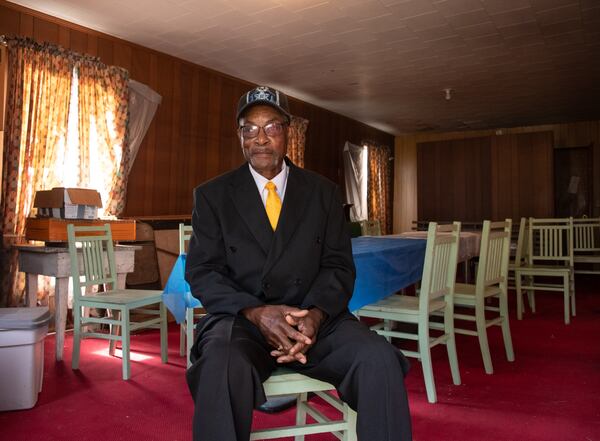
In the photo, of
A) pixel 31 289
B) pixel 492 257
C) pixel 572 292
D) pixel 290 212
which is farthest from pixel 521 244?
pixel 31 289

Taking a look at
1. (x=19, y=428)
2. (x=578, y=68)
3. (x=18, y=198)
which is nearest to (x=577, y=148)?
(x=578, y=68)

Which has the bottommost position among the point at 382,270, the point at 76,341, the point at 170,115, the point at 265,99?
the point at 76,341

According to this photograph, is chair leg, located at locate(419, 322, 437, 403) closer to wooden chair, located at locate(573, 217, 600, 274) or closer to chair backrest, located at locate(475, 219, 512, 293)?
chair backrest, located at locate(475, 219, 512, 293)

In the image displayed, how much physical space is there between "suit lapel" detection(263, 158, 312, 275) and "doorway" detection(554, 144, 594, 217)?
858cm

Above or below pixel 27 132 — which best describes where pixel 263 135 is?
below

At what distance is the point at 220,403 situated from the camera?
1.15 m

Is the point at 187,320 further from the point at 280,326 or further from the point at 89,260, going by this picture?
the point at 280,326

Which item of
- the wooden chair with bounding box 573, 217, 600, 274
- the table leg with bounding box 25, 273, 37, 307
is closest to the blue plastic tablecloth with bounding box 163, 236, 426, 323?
the table leg with bounding box 25, 273, 37, 307

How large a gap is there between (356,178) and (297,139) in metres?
1.87

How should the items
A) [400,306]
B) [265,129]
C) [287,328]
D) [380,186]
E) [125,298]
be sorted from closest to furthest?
[287,328] < [265,129] < [400,306] < [125,298] < [380,186]

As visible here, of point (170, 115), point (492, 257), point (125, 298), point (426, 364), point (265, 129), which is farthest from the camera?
point (170, 115)

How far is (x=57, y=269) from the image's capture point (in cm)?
338

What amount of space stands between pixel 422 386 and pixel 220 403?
6.12 feet

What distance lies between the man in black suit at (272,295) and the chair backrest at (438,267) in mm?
1053
